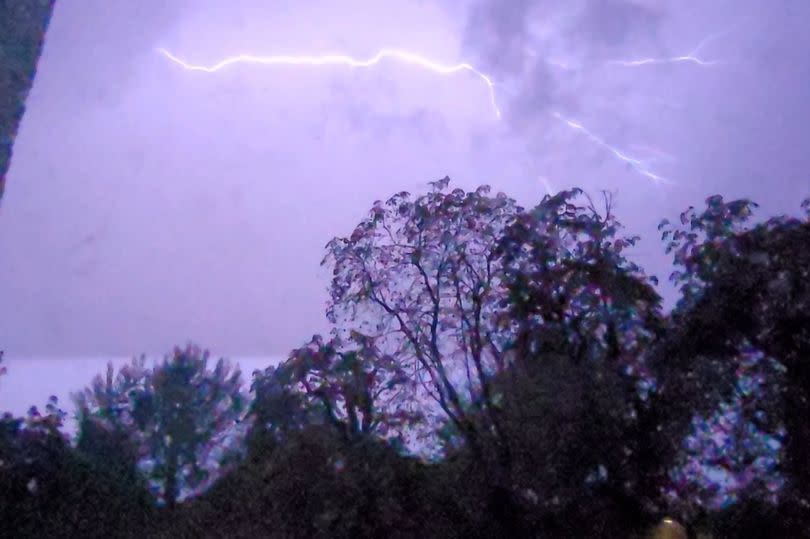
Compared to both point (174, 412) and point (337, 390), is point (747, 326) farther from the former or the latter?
point (174, 412)

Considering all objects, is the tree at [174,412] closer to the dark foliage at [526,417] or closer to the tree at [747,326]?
the dark foliage at [526,417]

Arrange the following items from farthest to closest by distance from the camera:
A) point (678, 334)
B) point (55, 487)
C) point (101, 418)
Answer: point (101, 418) < point (55, 487) < point (678, 334)

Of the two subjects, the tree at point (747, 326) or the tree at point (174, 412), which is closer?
the tree at point (747, 326)

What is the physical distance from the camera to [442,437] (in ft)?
39.8

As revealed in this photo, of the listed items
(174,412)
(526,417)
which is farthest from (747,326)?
(174,412)

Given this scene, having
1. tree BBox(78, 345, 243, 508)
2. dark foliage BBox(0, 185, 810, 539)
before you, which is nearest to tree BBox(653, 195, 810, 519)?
dark foliage BBox(0, 185, 810, 539)

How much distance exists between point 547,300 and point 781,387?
3600 millimetres

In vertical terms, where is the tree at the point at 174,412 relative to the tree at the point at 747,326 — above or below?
above

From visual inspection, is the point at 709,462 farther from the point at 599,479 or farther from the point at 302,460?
the point at 302,460

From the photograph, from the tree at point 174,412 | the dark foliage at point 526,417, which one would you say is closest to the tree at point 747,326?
the dark foliage at point 526,417

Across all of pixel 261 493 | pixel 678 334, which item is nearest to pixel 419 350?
pixel 261 493

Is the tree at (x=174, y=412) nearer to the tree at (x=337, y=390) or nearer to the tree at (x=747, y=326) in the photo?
the tree at (x=337, y=390)

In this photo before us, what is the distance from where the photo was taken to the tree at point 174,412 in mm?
16344

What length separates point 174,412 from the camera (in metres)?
18.4
